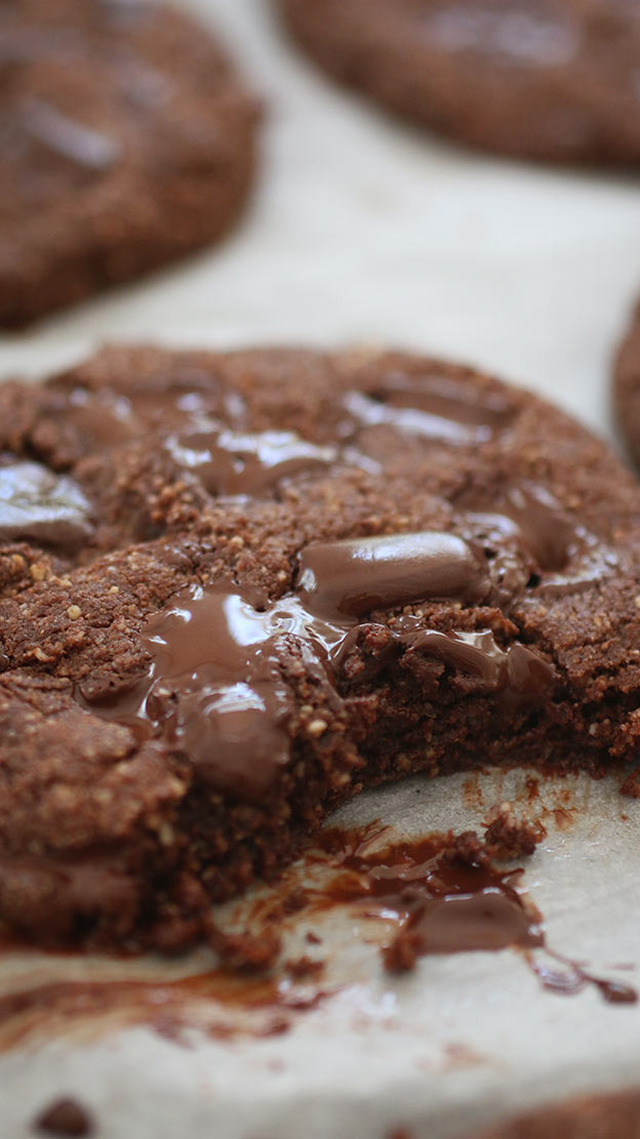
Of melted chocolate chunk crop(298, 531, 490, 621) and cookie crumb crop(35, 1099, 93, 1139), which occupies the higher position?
melted chocolate chunk crop(298, 531, 490, 621)

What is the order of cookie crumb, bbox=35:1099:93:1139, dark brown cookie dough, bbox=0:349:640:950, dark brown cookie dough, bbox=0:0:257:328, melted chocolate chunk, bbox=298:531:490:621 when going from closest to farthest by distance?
1. cookie crumb, bbox=35:1099:93:1139
2. dark brown cookie dough, bbox=0:349:640:950
3. melted chocolate chunk, bbox=298:531:490:621
4. dark brown cookie dough, bbox=0:0:257:328

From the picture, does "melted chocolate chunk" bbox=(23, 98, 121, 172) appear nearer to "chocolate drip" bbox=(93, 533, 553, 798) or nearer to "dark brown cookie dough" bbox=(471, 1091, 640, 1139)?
"chocolate drip" bbox=(93, 533, 553, 798)

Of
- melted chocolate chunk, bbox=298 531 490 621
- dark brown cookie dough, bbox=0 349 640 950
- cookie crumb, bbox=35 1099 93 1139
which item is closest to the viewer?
cookie crumb, bbox=35 1099 93 1139

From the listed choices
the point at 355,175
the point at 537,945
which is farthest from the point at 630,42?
the point at 537,945

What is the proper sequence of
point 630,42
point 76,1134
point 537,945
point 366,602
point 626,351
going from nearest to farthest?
point 76,1134 → point 537,945 → point 366,602 → point 626,351 → point 630,42

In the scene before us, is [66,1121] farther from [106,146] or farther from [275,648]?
[106,146]

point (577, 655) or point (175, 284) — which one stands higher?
point (577, 655)

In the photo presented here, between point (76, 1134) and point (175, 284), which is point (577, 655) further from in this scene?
point (175, 284)

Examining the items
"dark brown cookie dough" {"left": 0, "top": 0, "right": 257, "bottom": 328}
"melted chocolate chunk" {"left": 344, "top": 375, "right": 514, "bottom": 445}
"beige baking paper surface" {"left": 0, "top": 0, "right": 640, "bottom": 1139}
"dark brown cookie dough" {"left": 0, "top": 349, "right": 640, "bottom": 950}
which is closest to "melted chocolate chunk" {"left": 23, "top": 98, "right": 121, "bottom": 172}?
"dark brown cookie dough" {"left": 0, "top": 0, "right": 257, "bottom": 328}
